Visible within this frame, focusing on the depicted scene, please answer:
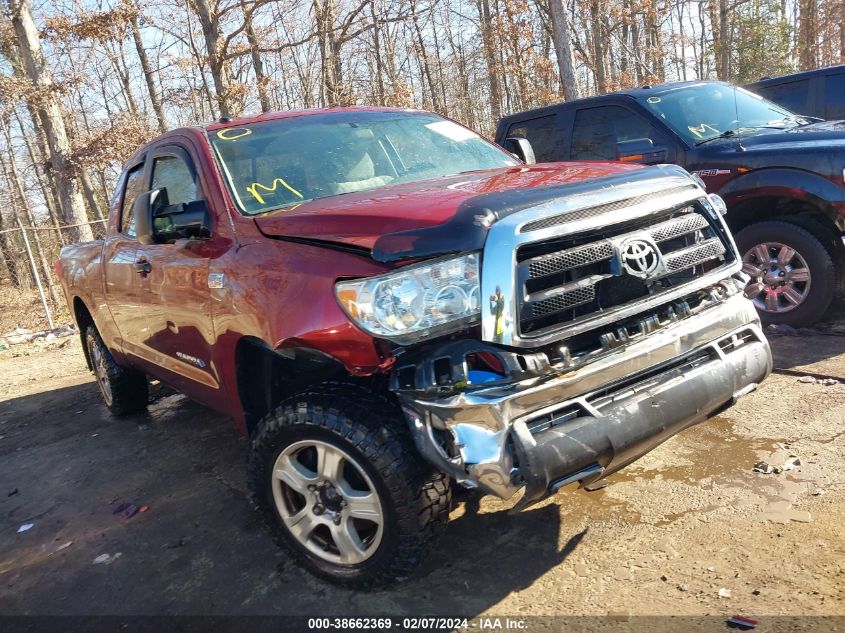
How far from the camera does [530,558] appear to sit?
280 cm

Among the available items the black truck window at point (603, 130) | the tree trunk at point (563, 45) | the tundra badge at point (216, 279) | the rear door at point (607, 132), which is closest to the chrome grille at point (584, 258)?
the tundra badge at point (216, 279)

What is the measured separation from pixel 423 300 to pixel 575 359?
582 mm

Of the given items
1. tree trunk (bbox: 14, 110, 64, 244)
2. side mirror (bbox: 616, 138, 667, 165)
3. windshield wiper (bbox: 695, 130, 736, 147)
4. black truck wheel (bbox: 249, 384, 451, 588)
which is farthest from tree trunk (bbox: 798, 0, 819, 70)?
tree trunk (bbox: 14, 110, 64, 244)

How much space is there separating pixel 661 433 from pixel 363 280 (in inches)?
48.3

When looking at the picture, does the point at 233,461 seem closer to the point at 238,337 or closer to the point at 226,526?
the point at 226,526

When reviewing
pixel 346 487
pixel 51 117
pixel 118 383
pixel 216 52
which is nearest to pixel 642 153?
pixel 346 487

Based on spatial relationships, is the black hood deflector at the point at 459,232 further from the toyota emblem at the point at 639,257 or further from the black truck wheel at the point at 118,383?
the black truck wheel at the point at 118,383

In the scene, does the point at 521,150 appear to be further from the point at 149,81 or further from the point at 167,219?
the point at 149,81

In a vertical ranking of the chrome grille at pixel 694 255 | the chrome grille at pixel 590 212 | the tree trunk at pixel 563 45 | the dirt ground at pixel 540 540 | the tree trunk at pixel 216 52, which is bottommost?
the dirt ground at pixel 540 540

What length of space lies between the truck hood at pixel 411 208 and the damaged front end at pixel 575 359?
17cm

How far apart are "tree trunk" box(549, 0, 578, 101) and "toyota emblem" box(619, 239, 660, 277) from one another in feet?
38.5

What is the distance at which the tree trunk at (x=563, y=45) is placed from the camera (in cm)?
1327

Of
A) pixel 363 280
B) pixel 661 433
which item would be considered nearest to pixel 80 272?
pixel 363 280

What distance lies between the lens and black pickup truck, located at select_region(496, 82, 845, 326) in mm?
4953
